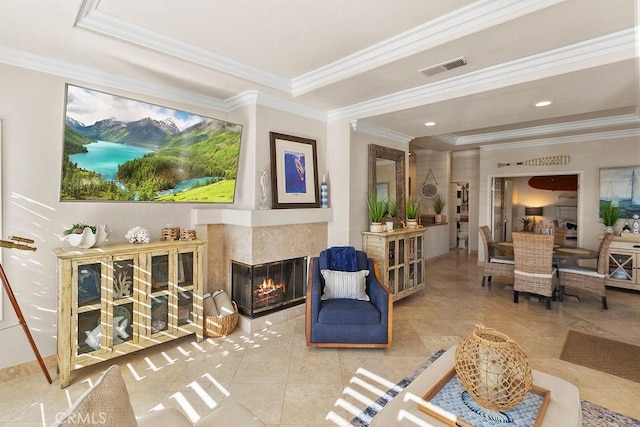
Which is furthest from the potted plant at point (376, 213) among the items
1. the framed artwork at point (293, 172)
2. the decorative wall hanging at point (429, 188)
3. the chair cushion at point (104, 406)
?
the decorative wall hanging at point (429, 188)

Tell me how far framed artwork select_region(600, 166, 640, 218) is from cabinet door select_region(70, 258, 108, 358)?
727 centimetres

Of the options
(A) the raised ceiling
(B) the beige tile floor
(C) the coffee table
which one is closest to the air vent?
(A) the raised ceiling

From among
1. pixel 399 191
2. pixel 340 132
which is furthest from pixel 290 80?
pixel 399 191

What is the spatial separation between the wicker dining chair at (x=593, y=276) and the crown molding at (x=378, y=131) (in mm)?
2936

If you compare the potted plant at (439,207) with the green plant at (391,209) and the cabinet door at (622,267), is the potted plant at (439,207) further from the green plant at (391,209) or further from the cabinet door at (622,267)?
the green plant at (391,209)

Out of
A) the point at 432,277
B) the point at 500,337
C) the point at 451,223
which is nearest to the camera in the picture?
the point at 500,337

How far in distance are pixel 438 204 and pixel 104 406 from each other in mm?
7887

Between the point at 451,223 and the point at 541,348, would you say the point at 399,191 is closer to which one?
the point at 541,348

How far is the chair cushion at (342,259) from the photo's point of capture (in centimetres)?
361

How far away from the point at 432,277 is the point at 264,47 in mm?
4926

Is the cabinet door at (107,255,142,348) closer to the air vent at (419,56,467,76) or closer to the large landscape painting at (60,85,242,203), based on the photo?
the large landscape painting at (60,85,242,203)

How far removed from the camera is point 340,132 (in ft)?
14.0

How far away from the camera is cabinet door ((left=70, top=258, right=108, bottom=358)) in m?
2.57

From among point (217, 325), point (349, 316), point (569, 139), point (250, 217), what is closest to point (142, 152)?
point (250, 217)
